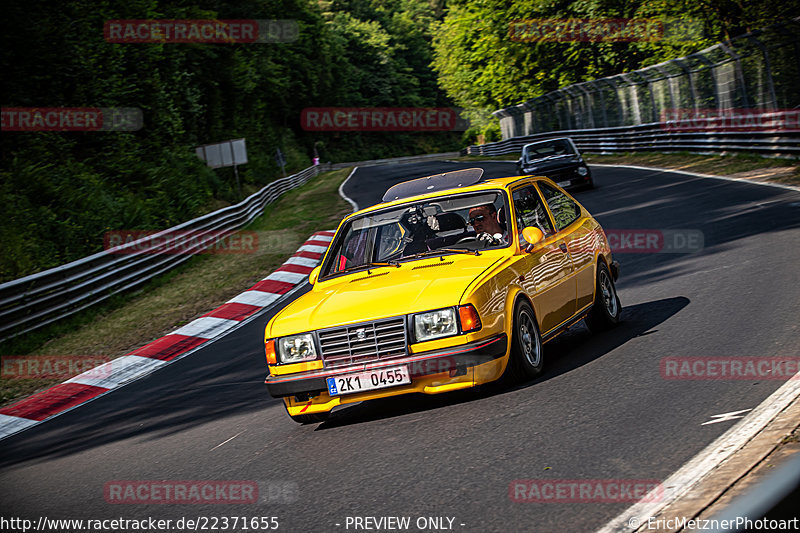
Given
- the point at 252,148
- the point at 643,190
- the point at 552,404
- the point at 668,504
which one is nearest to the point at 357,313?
the point at 552,404

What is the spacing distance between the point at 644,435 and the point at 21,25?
22857 millimetres

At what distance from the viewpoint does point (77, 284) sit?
1592 cm

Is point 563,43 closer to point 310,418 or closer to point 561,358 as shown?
point 561,358

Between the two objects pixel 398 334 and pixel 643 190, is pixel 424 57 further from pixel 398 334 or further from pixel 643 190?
pixel 398 334

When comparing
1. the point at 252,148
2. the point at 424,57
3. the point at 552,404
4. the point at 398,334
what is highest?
the point at 424,57

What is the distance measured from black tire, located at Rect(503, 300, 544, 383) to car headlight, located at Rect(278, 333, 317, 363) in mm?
1367

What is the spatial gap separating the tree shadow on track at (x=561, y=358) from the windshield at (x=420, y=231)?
111 centimetres

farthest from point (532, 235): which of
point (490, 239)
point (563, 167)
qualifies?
point (563, 167)

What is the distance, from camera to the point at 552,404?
5.79 metres

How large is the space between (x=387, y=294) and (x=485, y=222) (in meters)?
1.41
